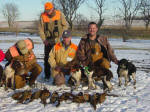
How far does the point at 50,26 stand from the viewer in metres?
5.91

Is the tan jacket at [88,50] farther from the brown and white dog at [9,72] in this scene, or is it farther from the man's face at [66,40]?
the brown and white dog at [9,72]

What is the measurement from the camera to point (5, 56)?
5109mm

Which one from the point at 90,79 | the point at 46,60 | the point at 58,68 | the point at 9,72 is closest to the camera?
the point at 9,72

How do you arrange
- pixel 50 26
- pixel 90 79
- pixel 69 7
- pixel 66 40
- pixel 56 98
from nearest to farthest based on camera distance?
pixel 56 98 < pixel 90 79 < pixel 66 40 < pixel 50 26 < pixel 69 7

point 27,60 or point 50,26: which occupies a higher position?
point 50,26

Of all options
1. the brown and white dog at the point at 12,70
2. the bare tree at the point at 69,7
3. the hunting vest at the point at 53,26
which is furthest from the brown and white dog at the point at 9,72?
the bare tree at the point at 69,7

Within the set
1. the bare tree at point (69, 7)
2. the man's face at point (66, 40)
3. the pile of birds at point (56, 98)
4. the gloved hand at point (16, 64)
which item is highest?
the bare tree at point (69, 7)

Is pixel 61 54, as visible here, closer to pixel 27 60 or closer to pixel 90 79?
pixel 27 60

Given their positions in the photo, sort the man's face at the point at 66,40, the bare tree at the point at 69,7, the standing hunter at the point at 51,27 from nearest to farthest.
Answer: the man's face at the point at 66,40 < the standing hunter at the point at 51,27 < the bare tree at the point at 69,7

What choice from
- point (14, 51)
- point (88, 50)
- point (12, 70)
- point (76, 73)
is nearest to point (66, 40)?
point (88, 50)

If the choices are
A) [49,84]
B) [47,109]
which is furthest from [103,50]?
[47,109]

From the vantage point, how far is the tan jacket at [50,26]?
5852mm

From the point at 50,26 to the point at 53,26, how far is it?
93 millimetres

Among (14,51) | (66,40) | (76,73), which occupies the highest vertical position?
(66,40)
